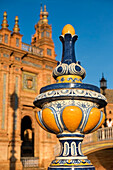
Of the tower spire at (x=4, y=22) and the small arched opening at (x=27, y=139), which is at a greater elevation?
the tower spire at (x=4, y=22)

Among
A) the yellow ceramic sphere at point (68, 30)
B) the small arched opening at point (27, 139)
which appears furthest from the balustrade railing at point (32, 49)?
the yellow ceramic sphere at point (68, 30)

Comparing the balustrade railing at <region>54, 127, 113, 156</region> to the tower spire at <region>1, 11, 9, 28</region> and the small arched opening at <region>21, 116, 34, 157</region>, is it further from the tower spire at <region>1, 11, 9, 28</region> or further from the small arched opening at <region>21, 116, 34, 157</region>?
the tower spire at <region>1, 11, 9, 28</region>

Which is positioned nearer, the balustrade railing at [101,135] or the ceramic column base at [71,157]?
the ceramic column base at [71,157]

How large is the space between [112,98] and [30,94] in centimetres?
1833

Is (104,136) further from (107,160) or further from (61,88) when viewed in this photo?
(61,88)

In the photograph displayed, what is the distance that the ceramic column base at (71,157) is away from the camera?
4.75 meters

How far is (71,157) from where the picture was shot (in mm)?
4859

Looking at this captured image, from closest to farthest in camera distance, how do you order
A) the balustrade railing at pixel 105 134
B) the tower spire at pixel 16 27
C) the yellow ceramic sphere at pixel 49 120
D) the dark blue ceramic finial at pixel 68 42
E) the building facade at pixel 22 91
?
the yellow ceramic sphere at pixel 49 120
the dark blue ceramic finial at pixel 68 42
the balustrade railing at pixel 105 134
the building facade at pixel 22 91
the tower spire at pixel 16 27

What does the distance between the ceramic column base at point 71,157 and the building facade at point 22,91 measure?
12613 mm

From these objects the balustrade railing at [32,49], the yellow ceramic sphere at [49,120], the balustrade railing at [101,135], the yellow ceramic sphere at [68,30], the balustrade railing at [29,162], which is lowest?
the balustrade railing at [29,162]

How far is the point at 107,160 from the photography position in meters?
18.5

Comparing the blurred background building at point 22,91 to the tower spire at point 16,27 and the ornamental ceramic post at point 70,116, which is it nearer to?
the tower spire at point 16,27

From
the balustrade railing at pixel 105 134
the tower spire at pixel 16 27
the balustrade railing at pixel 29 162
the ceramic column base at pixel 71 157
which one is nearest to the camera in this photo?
the ceramic column base at pixel 71 157

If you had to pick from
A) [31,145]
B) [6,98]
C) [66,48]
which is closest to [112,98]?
[31,145]
